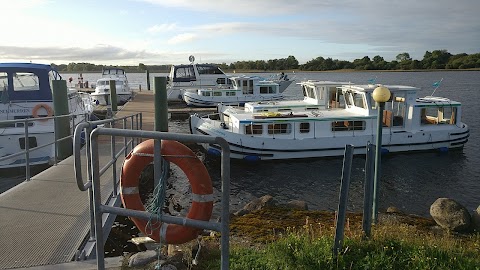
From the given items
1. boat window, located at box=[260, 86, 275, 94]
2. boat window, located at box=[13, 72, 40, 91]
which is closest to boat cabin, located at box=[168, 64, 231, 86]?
boat window, located at box=[260, 86, 275, 94]

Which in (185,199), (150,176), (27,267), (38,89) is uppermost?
(38,89)

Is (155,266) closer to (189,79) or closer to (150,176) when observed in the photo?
(150,176)

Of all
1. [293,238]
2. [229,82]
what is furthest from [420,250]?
[229,82]

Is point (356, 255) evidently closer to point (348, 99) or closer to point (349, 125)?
point (349, 125)

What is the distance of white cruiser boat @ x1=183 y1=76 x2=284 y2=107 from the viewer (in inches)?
1335

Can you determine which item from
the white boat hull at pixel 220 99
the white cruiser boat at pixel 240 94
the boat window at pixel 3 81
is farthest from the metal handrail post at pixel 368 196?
the white cruiser boat at pixel 240 94

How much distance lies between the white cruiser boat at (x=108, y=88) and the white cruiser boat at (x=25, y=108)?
59.0 feet

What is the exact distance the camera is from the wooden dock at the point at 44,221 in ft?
16.1

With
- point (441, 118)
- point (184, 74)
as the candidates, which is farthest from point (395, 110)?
point (184, 74)

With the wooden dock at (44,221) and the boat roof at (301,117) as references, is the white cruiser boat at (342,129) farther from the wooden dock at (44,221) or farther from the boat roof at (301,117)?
the wooden dock at (44,221)

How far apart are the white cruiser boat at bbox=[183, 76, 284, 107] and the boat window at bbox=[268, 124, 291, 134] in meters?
16.6

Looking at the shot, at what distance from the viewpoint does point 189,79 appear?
39844mm

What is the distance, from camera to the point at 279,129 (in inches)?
682

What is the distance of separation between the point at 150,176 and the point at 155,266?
28.3ft
